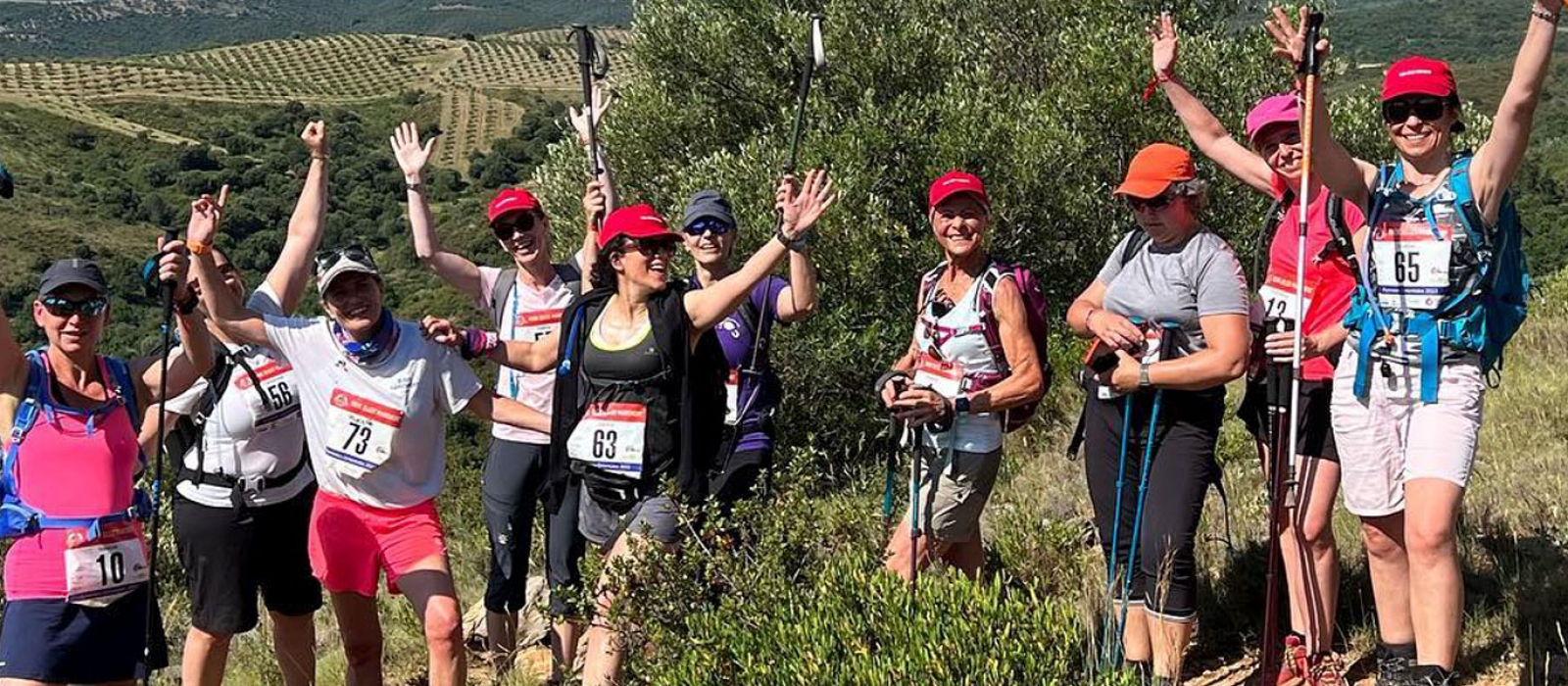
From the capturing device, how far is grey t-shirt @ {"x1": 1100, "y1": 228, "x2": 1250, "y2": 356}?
4.19m

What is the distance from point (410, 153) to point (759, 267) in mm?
2402

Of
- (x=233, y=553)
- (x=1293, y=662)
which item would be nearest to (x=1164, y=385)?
(x=1293, y=662)

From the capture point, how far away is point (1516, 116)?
139 inches

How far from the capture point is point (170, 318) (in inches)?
170

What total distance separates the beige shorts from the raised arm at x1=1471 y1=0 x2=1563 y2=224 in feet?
5.85

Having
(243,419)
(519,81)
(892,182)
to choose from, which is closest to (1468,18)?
(519,81)

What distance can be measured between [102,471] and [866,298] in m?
12.6

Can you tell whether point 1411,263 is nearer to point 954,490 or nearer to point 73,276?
point 954,490

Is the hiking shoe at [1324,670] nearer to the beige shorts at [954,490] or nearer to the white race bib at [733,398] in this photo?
the beige shorts at [954,490]

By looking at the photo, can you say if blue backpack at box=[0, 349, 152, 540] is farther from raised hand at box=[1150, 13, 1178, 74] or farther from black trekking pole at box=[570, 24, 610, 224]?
raised hand at box=[1150, 13, 1178, 74]

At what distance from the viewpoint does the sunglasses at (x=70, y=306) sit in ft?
14.0

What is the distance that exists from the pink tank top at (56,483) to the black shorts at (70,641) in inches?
2.5

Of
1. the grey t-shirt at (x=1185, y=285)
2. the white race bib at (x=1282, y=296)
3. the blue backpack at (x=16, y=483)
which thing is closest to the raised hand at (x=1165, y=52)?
the grey t-shirt at (x=1185, y=285)

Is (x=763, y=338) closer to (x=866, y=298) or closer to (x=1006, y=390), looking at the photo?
(x=1006, y=390)
